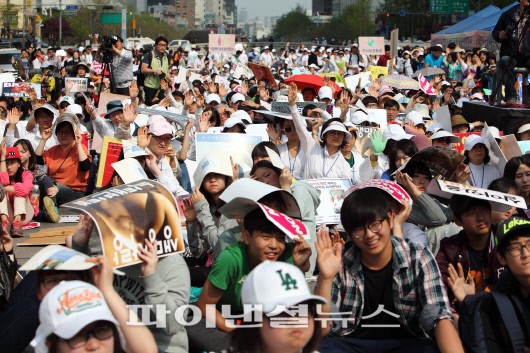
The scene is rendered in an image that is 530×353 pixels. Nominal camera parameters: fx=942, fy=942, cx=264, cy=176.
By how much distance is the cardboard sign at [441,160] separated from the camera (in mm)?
6762

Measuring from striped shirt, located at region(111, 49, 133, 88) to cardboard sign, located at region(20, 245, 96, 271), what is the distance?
13.0 meters

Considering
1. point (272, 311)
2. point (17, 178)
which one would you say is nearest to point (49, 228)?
point (17, 178)

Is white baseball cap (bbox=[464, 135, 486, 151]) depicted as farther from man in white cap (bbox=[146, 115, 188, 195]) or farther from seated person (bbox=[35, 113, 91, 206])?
seated person (bbox=[35, 113, 91, 206])

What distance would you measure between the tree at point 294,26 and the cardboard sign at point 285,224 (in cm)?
13967

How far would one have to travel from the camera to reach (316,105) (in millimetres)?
11539

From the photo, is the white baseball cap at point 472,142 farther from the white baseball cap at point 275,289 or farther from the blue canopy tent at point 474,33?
the blue canopy tent at point 474,33

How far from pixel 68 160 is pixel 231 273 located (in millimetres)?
6041

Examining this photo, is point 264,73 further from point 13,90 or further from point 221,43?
point 221,43

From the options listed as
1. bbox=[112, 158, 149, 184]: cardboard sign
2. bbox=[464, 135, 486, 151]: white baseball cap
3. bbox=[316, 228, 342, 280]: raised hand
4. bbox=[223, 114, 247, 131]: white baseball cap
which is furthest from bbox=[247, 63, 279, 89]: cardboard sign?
bbox=[316, 228, 342, 280]: raised hand

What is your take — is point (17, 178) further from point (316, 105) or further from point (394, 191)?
point (394, 191)

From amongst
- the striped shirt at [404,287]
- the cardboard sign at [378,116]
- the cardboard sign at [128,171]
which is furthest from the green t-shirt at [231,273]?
the cardboard sign at [378,116]

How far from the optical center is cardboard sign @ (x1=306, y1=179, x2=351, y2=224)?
25.5ft

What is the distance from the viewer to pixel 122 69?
17219mm

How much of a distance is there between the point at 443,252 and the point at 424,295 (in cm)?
69
